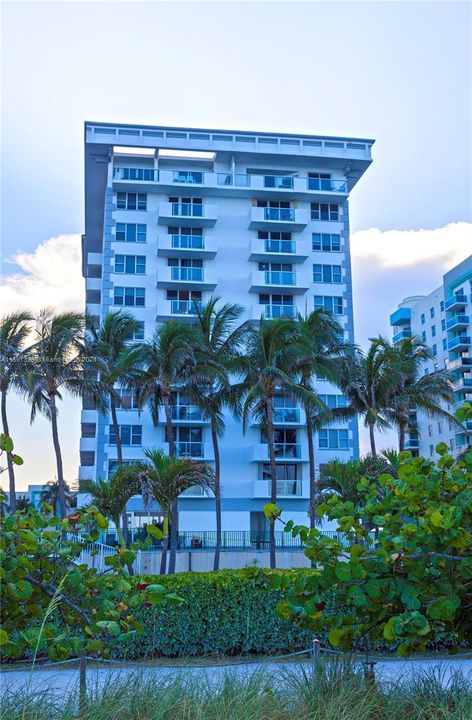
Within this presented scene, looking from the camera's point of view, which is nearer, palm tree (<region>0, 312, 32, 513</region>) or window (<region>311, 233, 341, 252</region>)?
palm tree (<region>0, 312, 32, 513</region>)

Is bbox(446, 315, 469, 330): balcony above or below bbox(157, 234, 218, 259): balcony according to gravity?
A: above

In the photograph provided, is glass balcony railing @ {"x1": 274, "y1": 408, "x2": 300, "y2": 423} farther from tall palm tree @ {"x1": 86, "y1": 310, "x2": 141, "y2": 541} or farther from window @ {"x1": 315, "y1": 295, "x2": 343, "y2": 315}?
tall palm tree @ {"x1": 86, "y1": 310, "x2": 141, "y2": 541}

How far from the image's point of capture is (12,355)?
35781 millimetres

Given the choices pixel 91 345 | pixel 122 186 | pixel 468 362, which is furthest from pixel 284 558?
pixel 468 362

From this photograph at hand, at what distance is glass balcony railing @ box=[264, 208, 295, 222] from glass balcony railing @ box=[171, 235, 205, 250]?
464 cm

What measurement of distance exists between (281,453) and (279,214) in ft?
51.4

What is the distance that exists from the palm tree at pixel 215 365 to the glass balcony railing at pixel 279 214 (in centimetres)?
1386

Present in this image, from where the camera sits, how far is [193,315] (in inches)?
1890

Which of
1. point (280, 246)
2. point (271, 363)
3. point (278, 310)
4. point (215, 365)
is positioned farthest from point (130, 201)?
point (271, 363)

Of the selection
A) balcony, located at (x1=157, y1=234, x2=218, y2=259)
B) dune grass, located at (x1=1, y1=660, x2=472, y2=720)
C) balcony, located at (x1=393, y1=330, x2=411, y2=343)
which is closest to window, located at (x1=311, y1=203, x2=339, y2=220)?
balcony, located at (x1=157, y1=234, x2=218, y2=259)

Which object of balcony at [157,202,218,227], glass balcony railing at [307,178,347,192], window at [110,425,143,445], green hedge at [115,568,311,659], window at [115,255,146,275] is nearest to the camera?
green hedge at [115,568,311,659]

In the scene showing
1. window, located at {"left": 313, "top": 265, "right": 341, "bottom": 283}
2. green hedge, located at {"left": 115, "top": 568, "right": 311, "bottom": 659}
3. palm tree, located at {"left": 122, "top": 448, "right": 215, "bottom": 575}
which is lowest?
green hedge, located at {"left": 115, "top": 568, "right": 311, "bottom": 659}

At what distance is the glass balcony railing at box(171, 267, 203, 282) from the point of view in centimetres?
4862

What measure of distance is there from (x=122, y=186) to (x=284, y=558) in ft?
83.4
